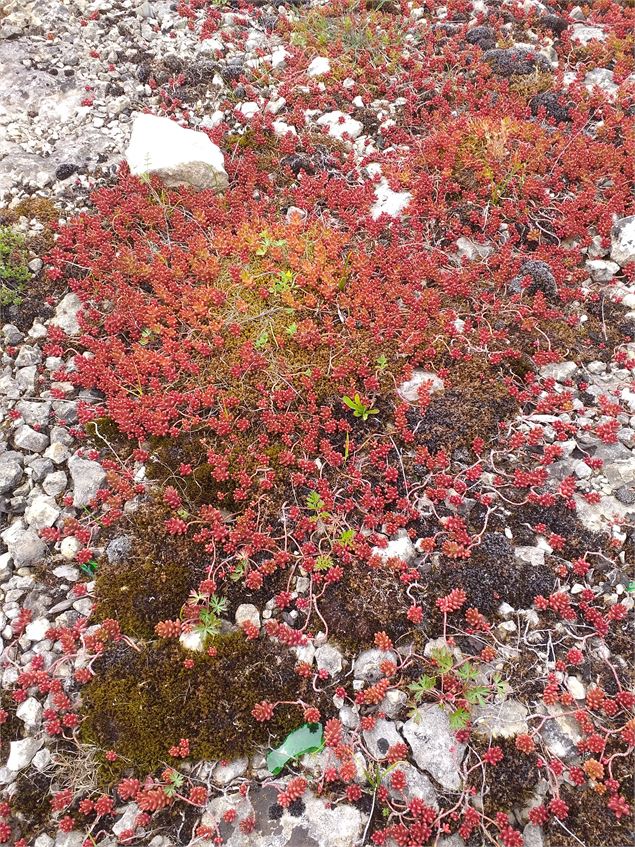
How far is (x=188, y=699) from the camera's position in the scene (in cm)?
456

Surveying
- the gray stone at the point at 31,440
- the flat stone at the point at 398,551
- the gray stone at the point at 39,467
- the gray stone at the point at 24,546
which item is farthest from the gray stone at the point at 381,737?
the gray stone at the point at 31,440

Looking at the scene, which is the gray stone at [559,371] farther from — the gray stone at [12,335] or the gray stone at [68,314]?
the gray stone at [12,335]

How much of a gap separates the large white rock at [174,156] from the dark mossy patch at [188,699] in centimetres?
660

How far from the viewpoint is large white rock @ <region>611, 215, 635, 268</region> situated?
729 cm

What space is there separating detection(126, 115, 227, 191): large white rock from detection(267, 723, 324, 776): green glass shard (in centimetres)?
742

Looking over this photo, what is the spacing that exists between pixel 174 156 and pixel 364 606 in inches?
273

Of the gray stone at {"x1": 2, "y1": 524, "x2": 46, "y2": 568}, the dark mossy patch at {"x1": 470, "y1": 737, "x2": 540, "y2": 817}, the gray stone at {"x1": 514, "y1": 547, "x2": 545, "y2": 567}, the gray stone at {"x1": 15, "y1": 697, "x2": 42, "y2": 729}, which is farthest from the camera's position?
the gray stone at {"x1": 2, "y1": 524, "x2": 46, "y2": 568}

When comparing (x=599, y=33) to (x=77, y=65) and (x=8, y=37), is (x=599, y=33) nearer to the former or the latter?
(x=77, y=65)

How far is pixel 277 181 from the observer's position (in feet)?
28.5

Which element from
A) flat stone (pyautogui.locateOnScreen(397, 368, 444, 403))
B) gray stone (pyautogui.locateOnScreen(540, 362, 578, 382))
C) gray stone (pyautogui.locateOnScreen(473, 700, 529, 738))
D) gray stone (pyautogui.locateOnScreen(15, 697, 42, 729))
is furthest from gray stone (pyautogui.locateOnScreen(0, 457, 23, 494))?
gray stone (pyautogui.locateOnScreen(540, 362, 578, 382))

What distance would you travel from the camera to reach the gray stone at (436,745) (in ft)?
13.8

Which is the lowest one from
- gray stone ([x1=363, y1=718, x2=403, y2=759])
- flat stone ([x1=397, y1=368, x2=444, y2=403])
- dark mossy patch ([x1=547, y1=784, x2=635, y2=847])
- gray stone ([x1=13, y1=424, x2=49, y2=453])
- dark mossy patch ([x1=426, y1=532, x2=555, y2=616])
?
gray stone ([x1=363, y1=718, x2=403, y2=759])

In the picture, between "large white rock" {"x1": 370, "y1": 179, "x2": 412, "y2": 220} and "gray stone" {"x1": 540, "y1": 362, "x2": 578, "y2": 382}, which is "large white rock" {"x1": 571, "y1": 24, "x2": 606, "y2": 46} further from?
"gray stone" {"x1": 540, "y1": 362, "x2": 578, "y2": 382}

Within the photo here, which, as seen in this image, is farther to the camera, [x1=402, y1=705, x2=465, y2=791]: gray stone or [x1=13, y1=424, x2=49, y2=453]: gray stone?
[x1=13, y1=424, x2=49, y2=453]: gray stone
